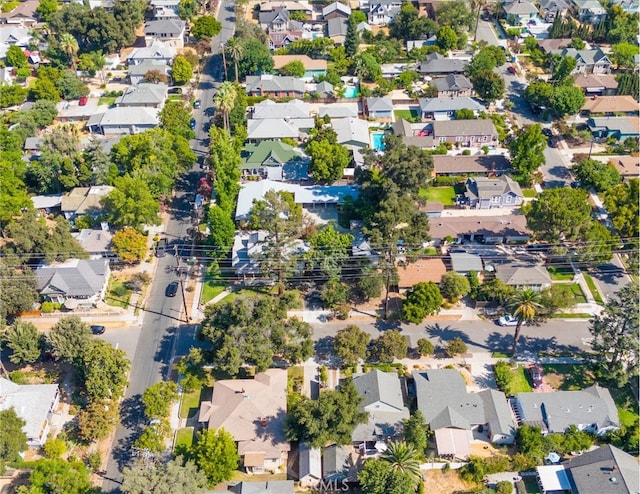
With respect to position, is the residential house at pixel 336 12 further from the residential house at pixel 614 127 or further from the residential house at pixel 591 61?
the residential house at pixel 614 127

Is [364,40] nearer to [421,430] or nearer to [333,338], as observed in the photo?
[333,338]

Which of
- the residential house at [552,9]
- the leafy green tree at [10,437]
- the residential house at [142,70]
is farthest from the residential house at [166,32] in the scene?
the leafy green tree at [10,437]

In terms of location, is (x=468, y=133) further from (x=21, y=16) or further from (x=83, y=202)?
(x=21, y=16)

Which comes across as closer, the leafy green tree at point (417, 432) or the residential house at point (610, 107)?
the leafy green tree at point (417, 432)

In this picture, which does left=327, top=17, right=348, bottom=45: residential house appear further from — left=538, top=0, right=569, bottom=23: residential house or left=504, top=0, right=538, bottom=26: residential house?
left=538, top=0, right=569, bottom=23: residential house

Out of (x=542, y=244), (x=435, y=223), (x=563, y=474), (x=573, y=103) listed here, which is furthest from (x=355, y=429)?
(x=573, y=103)

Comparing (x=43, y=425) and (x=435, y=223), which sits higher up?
(x=435, y=223)

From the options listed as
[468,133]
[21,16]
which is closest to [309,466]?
[468,133]
